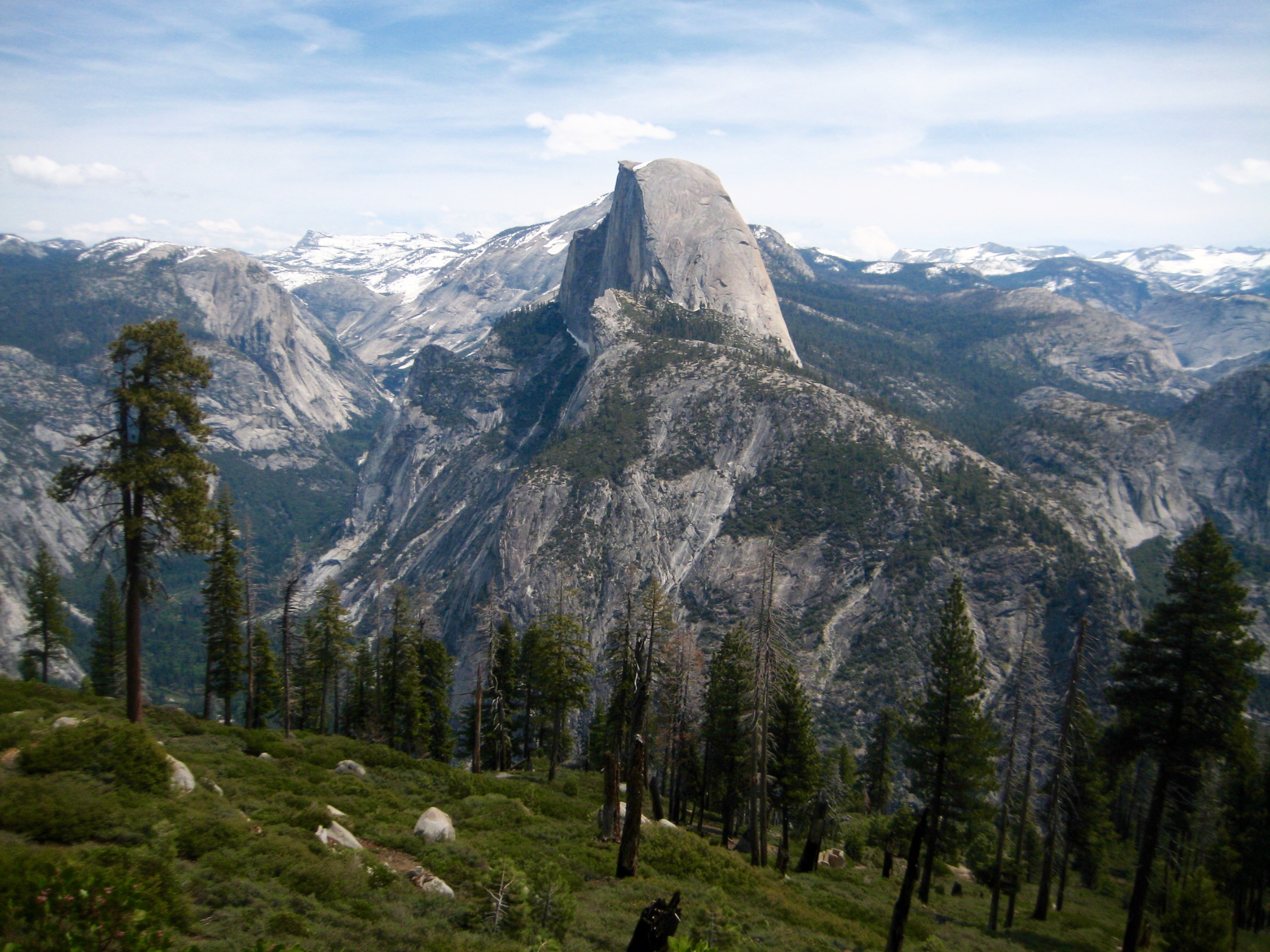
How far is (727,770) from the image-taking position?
3944cm

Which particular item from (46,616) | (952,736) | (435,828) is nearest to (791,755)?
(952,736)

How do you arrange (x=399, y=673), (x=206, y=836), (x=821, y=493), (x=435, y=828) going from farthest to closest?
1. (x=821, y=493)
2. (x=399, y=673)
3. (x=435, y=828)
4. (x=206, y=836)

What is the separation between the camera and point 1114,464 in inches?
6964

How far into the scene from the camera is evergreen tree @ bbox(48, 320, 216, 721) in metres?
21.4

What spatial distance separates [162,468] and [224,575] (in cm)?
2763

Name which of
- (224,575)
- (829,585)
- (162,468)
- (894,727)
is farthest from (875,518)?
(162,468)

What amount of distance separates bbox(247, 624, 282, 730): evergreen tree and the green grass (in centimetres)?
1642

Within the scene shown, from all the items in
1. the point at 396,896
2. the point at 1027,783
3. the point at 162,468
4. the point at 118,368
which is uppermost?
the point at 118,368

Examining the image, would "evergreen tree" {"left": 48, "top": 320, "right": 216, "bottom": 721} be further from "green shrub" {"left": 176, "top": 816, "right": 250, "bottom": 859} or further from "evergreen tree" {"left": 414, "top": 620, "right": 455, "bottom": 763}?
"evergreen tree" {"left": 414, "top": 620, "right": 455, "bottom": 763}

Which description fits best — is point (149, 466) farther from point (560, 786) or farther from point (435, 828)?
point (560, 786)

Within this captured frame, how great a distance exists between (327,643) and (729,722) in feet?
91.2

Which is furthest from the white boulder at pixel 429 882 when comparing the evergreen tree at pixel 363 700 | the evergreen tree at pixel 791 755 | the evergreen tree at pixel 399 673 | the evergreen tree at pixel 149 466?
the evergreen tree at pixel 363 700

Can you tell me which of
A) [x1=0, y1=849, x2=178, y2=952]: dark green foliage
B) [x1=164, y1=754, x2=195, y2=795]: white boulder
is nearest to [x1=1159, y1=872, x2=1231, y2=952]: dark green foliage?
[x1=0, y1=849, x2=178, y2=952]: dark green foliage

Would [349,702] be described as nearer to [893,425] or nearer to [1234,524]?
[893,425]
